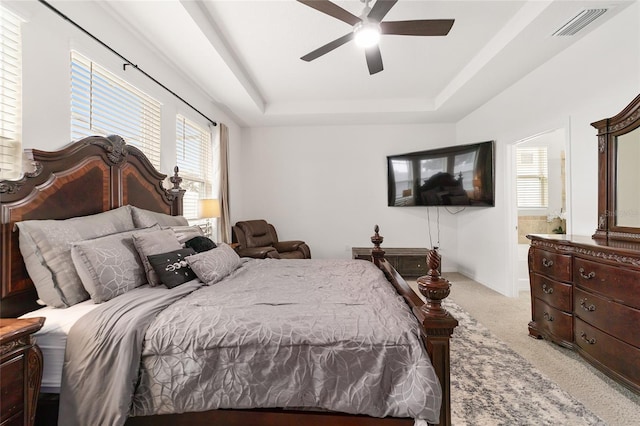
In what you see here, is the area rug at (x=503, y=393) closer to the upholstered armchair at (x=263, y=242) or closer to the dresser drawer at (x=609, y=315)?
the dresser drawer at (x=609, y=315)

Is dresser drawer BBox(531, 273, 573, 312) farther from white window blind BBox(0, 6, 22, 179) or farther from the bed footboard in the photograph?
white window blind BBox(0, 6, 22, 179)

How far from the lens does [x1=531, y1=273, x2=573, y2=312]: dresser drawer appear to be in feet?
7.28

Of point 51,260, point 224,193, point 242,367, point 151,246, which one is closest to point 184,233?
point 151,246

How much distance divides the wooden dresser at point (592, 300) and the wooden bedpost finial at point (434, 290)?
1.49 meters

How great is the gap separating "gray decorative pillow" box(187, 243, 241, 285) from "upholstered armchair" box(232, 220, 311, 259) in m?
1.55

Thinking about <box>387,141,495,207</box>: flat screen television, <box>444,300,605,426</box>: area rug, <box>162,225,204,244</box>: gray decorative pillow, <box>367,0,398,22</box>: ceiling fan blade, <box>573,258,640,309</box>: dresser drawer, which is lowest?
<box>444,300,605,426</box>: area rug

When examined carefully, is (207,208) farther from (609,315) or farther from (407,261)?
(609,315)

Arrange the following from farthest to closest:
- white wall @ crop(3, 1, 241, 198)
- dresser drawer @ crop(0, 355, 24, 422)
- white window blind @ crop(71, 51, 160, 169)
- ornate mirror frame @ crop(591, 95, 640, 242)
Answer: ornate mirror frame @ crop(591, 95, 640, 242) < white window blind @ crop(71, 51, 160, 169) < white wall @ crop(3, 1, 241, 198) < dresser drawer @ crop(0, 355, 24, 422)

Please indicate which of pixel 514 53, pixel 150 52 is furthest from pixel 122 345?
pixel 514 53

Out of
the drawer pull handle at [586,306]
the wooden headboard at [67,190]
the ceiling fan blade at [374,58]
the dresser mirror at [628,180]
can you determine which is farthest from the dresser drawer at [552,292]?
the wooden headboard at [67,190]

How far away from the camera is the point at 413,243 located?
5.14 meters

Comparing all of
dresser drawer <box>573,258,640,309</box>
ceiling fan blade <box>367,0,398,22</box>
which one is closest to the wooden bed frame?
dresser drawer <box>573,258,640,309</box>

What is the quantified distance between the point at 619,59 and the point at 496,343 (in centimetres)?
271

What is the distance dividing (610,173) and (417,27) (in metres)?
2.05
